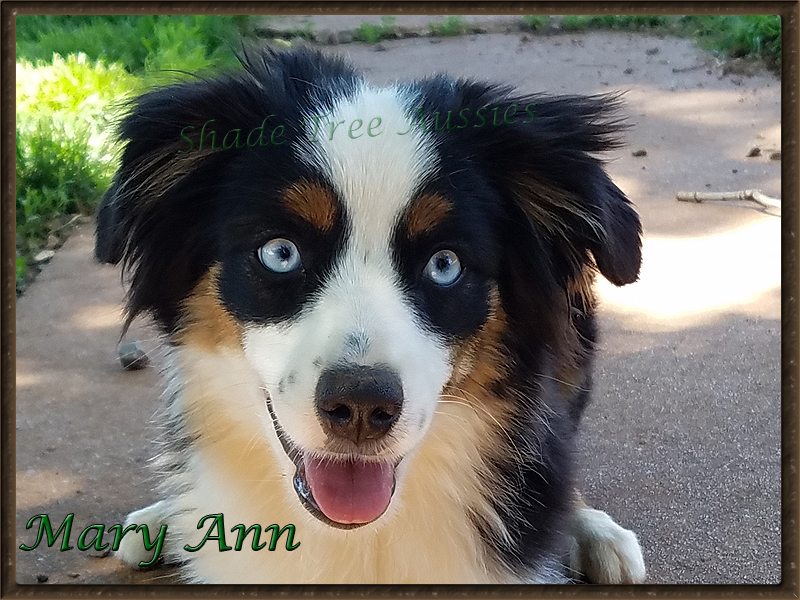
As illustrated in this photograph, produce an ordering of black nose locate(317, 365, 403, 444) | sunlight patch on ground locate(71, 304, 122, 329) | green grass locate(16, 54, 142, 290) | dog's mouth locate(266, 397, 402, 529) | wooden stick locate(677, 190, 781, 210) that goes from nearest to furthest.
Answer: black nose locate(317, 365, 403, 444) < dog's mouth locate(266, 397, 402, 529) < green grass locate(16, 54, 142, 290) < wooden stick locate(677, 190, 781, 210) < sunlight patch on ground locate(71, 304, 122, 329)

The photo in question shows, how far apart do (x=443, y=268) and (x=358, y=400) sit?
0.38 metres

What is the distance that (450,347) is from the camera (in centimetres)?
188

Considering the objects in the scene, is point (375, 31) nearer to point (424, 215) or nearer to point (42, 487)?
point (424, 215)

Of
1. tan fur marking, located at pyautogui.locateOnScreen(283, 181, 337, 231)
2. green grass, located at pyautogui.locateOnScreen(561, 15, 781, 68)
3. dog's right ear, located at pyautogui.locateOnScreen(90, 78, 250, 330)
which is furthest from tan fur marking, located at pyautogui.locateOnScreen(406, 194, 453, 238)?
green grass, located at pyautogui.locateOnScreen(561, 15, 781, 68)

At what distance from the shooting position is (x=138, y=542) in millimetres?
2299

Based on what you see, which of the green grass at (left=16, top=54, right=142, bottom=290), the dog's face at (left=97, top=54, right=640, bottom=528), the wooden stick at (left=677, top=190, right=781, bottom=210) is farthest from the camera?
the wooden stick at (left=677, top=190, right=781, bottom=210)

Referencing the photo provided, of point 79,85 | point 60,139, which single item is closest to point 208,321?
point 60,139

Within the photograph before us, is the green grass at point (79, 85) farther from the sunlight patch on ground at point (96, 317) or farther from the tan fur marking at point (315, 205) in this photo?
the tan fur marking at point (315, 205)

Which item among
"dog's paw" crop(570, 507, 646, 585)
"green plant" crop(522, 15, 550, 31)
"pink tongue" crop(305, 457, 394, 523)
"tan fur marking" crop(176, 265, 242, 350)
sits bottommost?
"dog's paw" crop(570, 507, 646, 585)

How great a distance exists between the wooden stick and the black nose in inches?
49.6

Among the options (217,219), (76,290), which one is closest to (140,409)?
(76,290)

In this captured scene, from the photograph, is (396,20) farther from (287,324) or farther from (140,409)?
(140,409)

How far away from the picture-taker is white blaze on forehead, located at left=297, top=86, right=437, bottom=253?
1788 millimetres

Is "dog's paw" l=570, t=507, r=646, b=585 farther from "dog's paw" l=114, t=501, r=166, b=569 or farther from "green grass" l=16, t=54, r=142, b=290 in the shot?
"green grass" l=16, t=54, r=142, b=290
